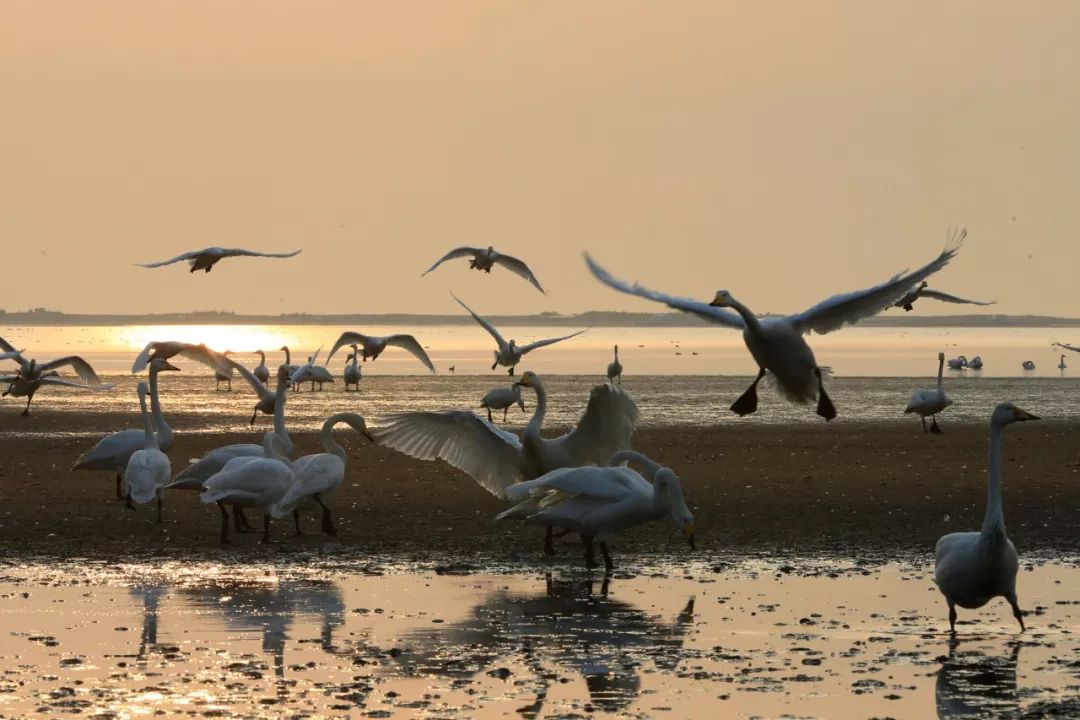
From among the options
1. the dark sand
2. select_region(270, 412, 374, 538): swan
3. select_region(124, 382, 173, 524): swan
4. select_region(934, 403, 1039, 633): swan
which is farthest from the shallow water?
select_region(124, 382, 173, 524): swan

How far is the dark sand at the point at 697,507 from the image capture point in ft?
49.6

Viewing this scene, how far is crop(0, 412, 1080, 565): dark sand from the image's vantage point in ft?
49.6

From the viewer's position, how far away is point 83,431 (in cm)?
3011

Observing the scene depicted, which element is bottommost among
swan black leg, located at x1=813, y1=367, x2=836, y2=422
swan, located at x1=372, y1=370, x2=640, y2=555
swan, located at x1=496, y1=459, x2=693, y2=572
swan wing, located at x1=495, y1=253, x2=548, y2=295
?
swan, located at x1=496, y1=459, x2=693, y2=572

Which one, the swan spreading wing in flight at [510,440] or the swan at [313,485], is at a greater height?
the swan spreading wing in flight at [510,440]

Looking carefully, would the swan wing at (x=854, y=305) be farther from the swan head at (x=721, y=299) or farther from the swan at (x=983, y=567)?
the swan at (x=983, y=567)

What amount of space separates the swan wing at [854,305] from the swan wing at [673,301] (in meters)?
0.72

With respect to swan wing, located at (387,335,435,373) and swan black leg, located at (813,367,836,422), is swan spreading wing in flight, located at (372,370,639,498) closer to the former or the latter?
swan black leg, located at (813,367,836,422)

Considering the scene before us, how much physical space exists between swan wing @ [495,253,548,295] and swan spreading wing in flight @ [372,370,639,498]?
53.5ft

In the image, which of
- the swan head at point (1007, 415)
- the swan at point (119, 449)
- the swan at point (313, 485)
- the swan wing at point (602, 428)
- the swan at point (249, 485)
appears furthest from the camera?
the swan at point (119, 449)

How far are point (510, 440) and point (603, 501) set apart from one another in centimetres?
287

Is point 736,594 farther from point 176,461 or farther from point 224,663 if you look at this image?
point 176,461

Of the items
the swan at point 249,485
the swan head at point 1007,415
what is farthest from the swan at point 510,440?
the swan head at point 1007,415

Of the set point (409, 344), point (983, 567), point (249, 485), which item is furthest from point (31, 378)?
point (983, 567)
